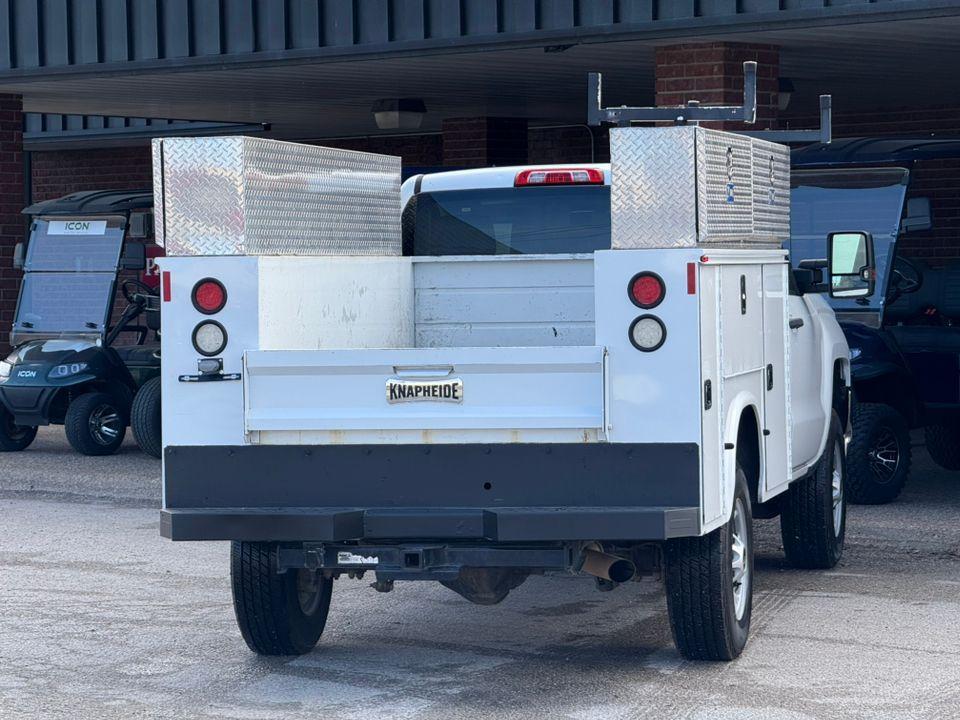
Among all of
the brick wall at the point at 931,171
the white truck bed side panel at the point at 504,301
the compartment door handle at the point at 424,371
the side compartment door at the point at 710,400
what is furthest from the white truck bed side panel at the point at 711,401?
the brick wall at the point at 931,171

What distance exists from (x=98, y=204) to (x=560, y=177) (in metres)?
8.11

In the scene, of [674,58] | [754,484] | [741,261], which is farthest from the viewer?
[674,58]

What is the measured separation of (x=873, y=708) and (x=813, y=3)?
23.3ft

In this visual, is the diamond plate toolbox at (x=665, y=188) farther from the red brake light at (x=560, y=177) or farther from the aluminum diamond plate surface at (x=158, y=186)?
the aluminum diamond plate surface at (x=158, y=186)

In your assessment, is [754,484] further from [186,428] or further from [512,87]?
[512,87]

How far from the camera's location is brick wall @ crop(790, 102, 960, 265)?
62.7ft

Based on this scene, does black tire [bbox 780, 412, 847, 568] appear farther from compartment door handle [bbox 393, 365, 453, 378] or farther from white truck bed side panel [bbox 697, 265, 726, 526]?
compartment door handle [bbox 393, 365, 453, 378]

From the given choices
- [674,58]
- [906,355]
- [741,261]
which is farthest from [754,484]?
[674,58]

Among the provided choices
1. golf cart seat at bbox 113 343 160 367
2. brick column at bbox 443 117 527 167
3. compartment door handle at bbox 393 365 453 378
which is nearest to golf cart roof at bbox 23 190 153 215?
golf cart seat at bbox 113 343 160 367

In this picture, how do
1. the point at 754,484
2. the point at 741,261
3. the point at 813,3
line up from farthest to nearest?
the point at 813,3 < the point at 754,484 < the point at 741,261

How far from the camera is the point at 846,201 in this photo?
12.7 metres

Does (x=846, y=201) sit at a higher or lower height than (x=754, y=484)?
higher

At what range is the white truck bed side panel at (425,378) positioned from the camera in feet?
21.1

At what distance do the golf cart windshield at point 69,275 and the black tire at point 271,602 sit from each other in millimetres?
8093
